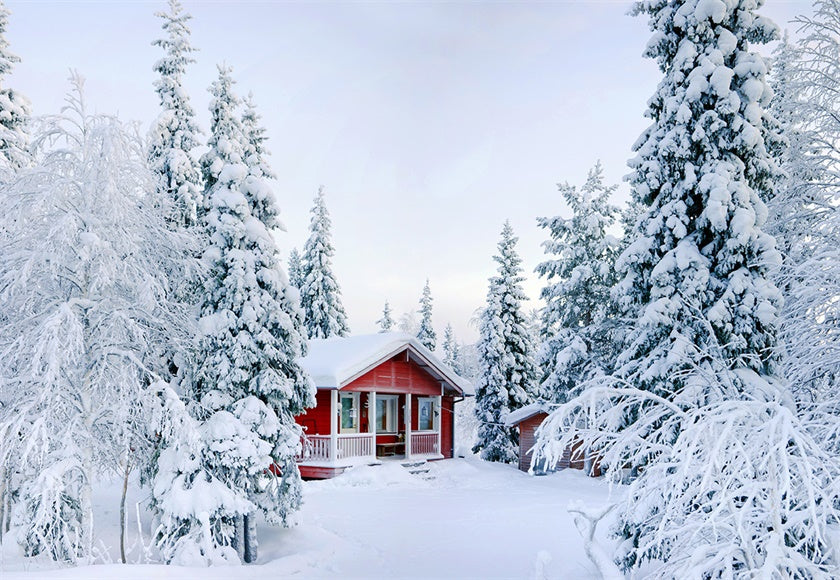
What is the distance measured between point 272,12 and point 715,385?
17695 mm

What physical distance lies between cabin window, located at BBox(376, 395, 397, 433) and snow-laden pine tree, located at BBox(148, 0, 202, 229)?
1687 centimetres

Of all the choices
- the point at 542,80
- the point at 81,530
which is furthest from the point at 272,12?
the point at 81,530

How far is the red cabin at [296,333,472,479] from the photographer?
2333 cm

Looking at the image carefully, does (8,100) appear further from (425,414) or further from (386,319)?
(386,319)

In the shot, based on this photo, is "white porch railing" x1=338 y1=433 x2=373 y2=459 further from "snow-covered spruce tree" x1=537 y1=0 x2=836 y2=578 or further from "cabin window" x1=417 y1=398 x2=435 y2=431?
"snow-covered spruce tree" x1=537 y1=0 x2=836 y2=578

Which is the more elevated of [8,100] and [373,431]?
[8,100]

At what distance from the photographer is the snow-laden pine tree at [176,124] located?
14492mm

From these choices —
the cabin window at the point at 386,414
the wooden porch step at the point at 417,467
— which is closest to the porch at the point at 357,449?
the wooden porch step at the point at 417,467

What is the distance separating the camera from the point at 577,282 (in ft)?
81.0

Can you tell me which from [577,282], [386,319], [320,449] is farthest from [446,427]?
[386,319]

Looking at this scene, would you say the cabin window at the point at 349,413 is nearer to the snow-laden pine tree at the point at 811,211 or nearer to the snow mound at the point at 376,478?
the snow mound at the point at 376,478

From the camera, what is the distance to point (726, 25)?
1123cm

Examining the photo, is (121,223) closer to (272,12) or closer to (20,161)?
(20,161)

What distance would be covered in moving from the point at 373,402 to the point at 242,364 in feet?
44.6
